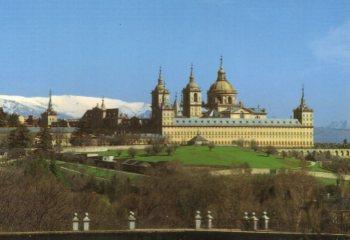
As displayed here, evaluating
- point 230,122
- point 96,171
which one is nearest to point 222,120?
point 230,122

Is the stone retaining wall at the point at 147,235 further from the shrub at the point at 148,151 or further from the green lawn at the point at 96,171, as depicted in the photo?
the shrub at the point at 148,151

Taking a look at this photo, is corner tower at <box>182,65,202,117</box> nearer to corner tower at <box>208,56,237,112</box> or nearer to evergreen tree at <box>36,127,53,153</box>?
corner tower at <box>208,56,237,112</box>

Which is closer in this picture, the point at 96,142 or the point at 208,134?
the point at 96,142

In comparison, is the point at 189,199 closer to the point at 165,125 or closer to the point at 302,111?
the point at 165,125

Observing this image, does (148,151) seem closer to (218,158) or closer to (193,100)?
(218,158)

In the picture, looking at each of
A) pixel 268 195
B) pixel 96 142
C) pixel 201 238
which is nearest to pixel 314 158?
pixel 96 142
